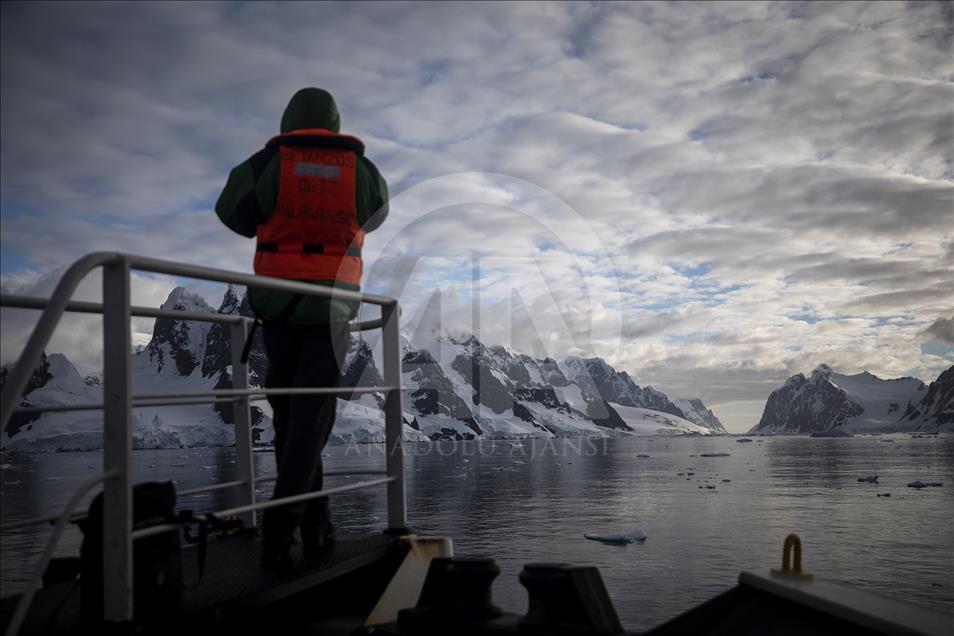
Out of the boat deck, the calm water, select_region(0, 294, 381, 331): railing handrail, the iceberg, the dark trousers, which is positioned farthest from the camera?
the iceberg

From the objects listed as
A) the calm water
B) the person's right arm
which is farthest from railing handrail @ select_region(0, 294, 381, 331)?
the calm water

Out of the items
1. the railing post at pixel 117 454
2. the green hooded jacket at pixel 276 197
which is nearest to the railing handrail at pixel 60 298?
the railing post at pixel 117 454

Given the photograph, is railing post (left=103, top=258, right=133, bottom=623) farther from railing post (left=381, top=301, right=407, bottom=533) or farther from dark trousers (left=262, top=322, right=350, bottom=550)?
railing post (left=381, top=301, right=407, bottom=533)

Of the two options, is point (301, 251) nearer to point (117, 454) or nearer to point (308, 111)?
point (308, 111)

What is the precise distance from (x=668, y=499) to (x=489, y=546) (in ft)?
75.1

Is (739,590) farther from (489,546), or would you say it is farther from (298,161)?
(489,546)

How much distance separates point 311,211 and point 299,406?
1048 millimetres

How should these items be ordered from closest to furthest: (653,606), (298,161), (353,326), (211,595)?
(211,595) < (298,161) < (353,326) < (653,606)

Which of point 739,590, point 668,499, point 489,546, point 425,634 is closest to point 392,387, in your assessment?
point 425,634

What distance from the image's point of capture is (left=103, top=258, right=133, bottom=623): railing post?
264 centimetres

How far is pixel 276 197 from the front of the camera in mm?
3807

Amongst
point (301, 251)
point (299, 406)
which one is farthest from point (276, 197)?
point (299, 406)

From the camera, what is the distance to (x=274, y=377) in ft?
13.2

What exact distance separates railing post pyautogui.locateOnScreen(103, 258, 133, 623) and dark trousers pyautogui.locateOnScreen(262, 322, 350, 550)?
1.13 m
